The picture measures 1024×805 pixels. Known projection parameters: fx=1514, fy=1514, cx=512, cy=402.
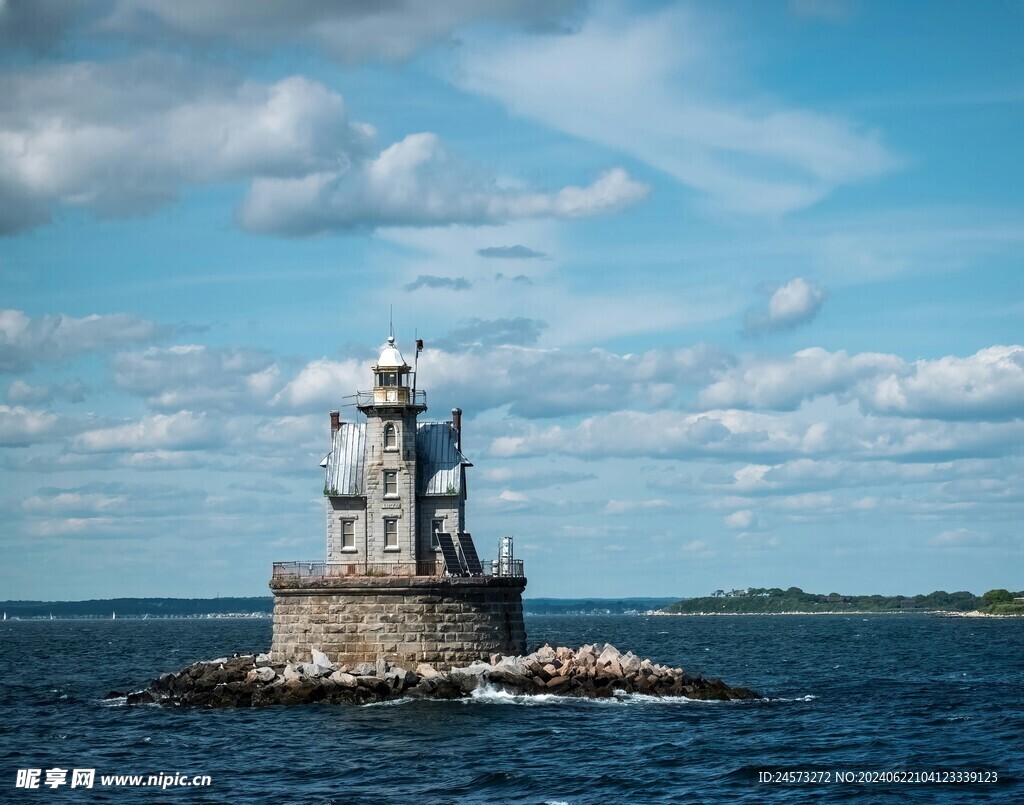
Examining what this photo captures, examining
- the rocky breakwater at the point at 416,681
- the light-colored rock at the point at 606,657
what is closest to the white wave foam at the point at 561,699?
the rocky breakwater at the point at 416,681

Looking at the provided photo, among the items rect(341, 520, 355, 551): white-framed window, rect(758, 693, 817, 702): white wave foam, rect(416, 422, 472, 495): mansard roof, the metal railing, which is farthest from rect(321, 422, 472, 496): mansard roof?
rect(758, 693, 817, 702): white wave foam

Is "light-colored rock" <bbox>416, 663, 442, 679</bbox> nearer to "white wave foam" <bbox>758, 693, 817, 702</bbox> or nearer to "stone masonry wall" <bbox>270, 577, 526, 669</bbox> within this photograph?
"stone masonry wall" <bbox>270, 577, 526, 669</bbox>

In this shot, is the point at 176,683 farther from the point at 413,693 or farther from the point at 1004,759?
the point at 1004,759

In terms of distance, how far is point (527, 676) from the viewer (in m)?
56.6

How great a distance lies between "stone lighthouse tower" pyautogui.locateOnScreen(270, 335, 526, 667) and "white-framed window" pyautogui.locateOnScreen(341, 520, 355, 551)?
0.04 metres

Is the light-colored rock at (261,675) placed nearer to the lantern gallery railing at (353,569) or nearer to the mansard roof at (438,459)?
the lantern gallery railing at (353,569)

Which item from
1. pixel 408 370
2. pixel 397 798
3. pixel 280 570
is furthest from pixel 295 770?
pixel 408 370

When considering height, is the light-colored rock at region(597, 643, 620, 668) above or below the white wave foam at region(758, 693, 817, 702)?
above

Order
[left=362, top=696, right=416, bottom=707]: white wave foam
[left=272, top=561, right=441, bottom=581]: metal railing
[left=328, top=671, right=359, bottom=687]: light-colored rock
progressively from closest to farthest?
[left=362, top=696, right=416, bottom=707]: white wave foam < [left=328, top=671, right=359, bottom=687]: light-colored rock < [left=272, top=561, right=441, bottom=581]: metal railing

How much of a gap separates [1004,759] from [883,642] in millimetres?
76290

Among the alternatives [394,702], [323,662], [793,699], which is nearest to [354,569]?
[323,662]

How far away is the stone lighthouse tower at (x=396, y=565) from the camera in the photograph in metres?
56.4

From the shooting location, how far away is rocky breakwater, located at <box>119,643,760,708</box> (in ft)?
179
